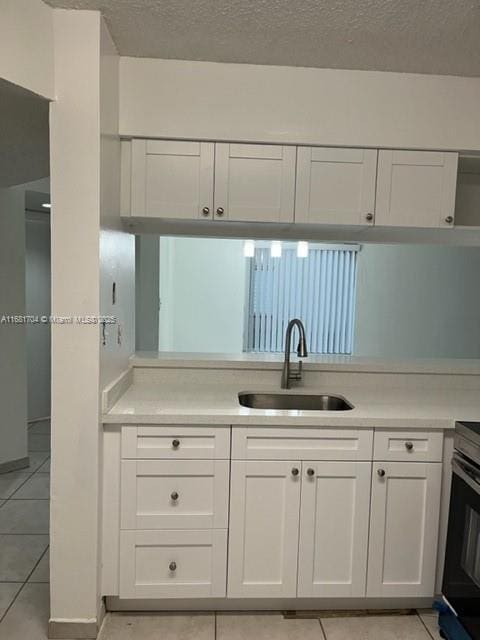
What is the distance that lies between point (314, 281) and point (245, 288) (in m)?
0.96

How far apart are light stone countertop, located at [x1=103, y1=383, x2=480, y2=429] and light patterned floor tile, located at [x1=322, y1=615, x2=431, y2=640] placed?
33.4 inches

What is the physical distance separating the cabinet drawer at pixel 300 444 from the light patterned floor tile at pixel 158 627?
71 centimetres

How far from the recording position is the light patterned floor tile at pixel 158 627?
5.95 feet

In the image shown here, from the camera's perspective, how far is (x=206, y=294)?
20.4 feet

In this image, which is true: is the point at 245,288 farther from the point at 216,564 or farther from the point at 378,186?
the point at 216,564

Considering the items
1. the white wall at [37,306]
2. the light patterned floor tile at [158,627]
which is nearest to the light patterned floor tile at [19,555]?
the light patterned floor tile at [158,627]

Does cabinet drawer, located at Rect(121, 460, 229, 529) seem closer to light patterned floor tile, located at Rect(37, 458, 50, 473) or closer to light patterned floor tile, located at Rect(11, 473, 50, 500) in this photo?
light patterned floor tile, located at Rect(11, 473, 50, 500)

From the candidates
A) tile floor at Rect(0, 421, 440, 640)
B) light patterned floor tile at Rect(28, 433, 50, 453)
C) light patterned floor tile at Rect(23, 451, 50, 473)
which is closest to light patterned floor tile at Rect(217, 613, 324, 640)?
tile floor at Rect(0, 421, 440, 640)

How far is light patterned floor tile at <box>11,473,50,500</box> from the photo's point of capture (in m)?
2.99

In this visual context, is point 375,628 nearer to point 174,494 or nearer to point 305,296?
point 174,494

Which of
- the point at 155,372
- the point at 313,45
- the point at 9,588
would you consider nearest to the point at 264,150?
the point at 313,45

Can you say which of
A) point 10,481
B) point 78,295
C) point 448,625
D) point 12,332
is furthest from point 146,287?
point 448,625

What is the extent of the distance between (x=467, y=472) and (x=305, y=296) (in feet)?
15.2

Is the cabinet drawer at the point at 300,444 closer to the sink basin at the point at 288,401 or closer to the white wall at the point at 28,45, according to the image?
the sink basin at the point at 288,401
